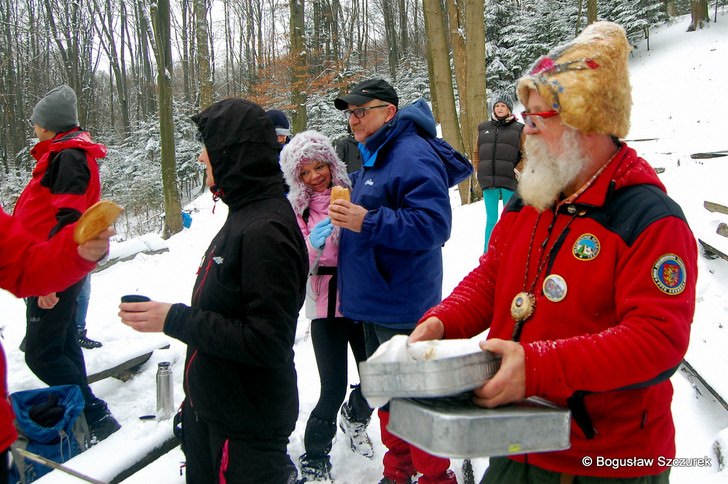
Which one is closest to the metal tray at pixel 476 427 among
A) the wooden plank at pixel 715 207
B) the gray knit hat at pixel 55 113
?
the gray knit hat at pixel 55 113

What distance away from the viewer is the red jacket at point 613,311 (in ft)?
4.07

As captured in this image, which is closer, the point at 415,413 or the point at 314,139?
the point at 415,413

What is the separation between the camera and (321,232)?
2.96 meters

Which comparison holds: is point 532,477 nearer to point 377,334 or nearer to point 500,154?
point 377,334

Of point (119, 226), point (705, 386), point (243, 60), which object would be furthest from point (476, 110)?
point (243, 60)

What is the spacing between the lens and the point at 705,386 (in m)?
3.48

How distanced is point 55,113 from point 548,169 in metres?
3.84

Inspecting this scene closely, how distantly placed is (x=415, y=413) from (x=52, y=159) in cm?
363

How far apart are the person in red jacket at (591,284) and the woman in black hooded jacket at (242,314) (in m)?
0.66

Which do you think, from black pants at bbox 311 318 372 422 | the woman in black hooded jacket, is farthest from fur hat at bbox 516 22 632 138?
black pants at bbox 311 318 372 422

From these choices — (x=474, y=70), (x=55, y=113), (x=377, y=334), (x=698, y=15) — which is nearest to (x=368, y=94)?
(x=377, y=334)

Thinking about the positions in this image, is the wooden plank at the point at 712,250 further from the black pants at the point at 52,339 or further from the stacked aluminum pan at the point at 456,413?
the black pants at the point at 52,339

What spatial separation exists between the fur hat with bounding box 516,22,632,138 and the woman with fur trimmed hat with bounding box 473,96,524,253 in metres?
5.43

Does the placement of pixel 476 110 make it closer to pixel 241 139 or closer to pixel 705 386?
pixel 705 386
